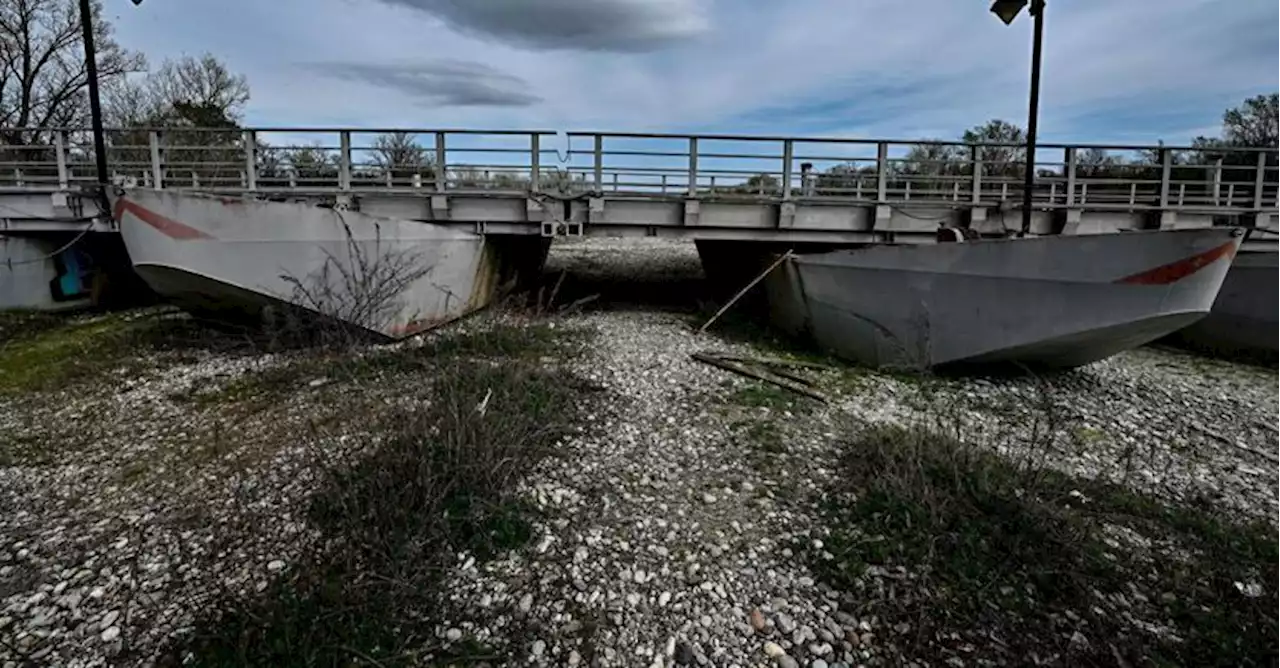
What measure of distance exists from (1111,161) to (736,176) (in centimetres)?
1047

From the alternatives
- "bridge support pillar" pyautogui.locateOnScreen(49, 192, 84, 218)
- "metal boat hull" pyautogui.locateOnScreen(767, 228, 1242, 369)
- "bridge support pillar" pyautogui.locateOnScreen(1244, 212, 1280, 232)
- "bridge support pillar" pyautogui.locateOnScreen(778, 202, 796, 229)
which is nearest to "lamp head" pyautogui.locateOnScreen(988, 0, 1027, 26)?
"metal boat hull" pyautogui.locateOnScreen(767, 228, 1242, 369)

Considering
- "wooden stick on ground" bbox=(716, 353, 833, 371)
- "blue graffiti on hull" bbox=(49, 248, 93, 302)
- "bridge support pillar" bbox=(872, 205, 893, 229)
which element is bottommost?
"wooden stick on ground" bbox=(716, 353, 833, 371)

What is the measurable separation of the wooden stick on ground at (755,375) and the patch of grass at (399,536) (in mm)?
2348

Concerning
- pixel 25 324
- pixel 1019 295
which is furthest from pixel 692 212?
pixel 25 324

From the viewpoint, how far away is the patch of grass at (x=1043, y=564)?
3400 mm

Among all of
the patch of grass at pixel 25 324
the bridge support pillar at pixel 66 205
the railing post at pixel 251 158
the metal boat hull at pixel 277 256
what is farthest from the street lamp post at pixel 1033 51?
the patch of grass at pixel 25 324

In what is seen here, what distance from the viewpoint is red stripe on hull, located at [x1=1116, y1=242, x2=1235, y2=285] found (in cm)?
675


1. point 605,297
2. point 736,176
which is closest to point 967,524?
point 736,176

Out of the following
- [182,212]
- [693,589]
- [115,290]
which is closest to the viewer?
[693,589]

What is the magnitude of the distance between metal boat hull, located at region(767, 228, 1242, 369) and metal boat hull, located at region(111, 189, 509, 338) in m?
5.60

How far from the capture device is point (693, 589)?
385cm

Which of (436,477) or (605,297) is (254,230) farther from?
(605,297)

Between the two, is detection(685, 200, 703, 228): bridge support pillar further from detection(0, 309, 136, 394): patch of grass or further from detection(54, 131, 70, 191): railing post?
detection(54, 131, 70, 191): railing post

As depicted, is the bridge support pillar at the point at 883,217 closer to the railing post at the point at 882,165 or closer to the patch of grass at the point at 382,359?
the railing post at the point at 882,165
